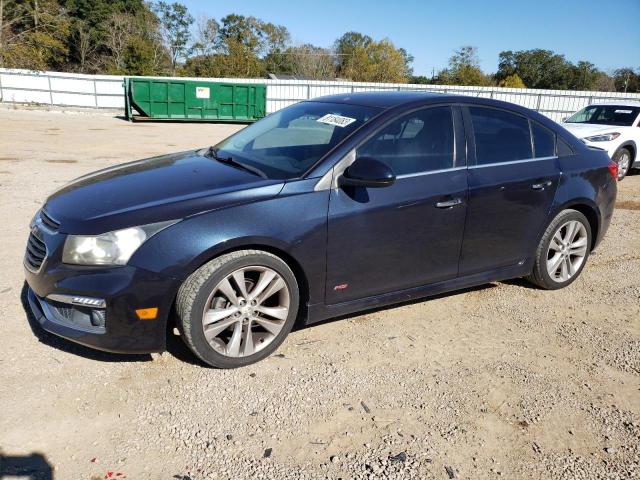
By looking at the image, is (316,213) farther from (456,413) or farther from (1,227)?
(1,227)

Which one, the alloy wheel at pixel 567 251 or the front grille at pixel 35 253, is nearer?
the front grille at pixel 35 253

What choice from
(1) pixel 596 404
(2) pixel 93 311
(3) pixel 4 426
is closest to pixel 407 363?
(1) pixel 596 404

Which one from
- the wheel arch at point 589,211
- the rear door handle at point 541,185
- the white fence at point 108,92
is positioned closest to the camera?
the rear door handle at point 541,185

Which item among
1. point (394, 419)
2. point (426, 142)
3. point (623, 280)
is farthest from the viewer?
point (623, 280)

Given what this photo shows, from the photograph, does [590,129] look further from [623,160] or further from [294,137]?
[294,137]

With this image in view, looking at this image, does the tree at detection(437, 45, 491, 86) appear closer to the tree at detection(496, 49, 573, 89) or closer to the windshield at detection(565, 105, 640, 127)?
the tree at detection(496, 49, 573, 89)

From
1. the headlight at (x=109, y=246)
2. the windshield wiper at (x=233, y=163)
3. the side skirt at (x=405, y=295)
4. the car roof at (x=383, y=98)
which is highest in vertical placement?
the car roof at (x=383, y=98)

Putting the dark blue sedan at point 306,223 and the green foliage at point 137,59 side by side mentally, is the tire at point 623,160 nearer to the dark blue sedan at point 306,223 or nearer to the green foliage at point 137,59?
the dark blue sedan at point 306,223

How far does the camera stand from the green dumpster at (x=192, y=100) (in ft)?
76.7

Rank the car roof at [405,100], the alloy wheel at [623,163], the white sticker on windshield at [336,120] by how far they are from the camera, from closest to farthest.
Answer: the white sticker on windshield at [336,120], the car roof at [405,100], the alloy wheel at [623,163]

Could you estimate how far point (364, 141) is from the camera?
3453 mm

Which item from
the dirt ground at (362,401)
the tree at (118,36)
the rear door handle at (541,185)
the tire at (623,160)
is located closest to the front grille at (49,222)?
the dirt ground at (362,401)

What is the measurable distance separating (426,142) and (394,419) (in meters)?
1.98

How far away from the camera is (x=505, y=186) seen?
13.0 feet
